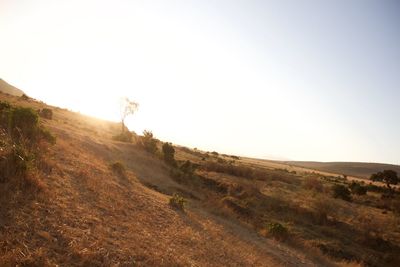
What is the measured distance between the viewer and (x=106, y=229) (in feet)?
34.9

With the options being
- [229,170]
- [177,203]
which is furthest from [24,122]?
[229,170]

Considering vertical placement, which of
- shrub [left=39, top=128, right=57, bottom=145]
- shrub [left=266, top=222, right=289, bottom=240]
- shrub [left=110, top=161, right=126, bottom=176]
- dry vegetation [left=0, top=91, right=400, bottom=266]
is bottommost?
shrub [left=266, top=222, right=289, bottom=240]

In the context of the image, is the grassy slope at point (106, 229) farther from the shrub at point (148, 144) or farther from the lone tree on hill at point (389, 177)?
the lone tree on hill at point (389, 177)

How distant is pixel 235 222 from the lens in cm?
2036

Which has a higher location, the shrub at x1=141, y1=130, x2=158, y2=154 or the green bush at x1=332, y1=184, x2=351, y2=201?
the shrub at x1=141, y1=130, x2=158, y2=154

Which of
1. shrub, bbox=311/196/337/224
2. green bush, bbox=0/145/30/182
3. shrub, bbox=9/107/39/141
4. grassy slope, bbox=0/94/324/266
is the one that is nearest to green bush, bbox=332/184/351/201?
shrub, bbox=311/196/337/224

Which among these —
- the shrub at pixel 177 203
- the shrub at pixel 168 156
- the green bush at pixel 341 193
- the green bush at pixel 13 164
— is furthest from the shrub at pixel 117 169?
the green bush at pixel 341 193

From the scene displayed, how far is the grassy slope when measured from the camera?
331 inches

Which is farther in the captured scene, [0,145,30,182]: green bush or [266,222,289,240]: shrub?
[266,222,289,240]: shrub

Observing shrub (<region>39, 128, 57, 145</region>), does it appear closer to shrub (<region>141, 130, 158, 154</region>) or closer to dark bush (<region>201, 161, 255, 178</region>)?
shrub (<region>141, 130, 158, 154</region>)

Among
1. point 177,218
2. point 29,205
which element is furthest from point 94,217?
point 177,218

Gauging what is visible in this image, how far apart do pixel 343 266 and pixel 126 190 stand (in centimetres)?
1263

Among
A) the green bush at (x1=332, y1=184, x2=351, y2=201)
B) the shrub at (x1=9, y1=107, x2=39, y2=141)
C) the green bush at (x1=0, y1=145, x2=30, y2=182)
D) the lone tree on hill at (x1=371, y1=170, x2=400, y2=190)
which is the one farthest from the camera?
the lone tree on hill at (x1=371, y1=170, x2=400, y2=190)

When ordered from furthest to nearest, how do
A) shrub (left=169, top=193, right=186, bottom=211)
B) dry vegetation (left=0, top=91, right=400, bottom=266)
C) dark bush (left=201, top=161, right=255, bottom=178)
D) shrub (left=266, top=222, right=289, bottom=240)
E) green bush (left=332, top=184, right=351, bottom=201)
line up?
dark bush (left=201, top=161, right=255, bottom=178), green bush (left=332, top=184, right=351, bottom=201), shrub (left=266, top=222, right=289, bottom=240), shrub (left=169, top=193, right=186, bottom=211), dry vegetation (left=0, top=91, right=400, bottom=266)
